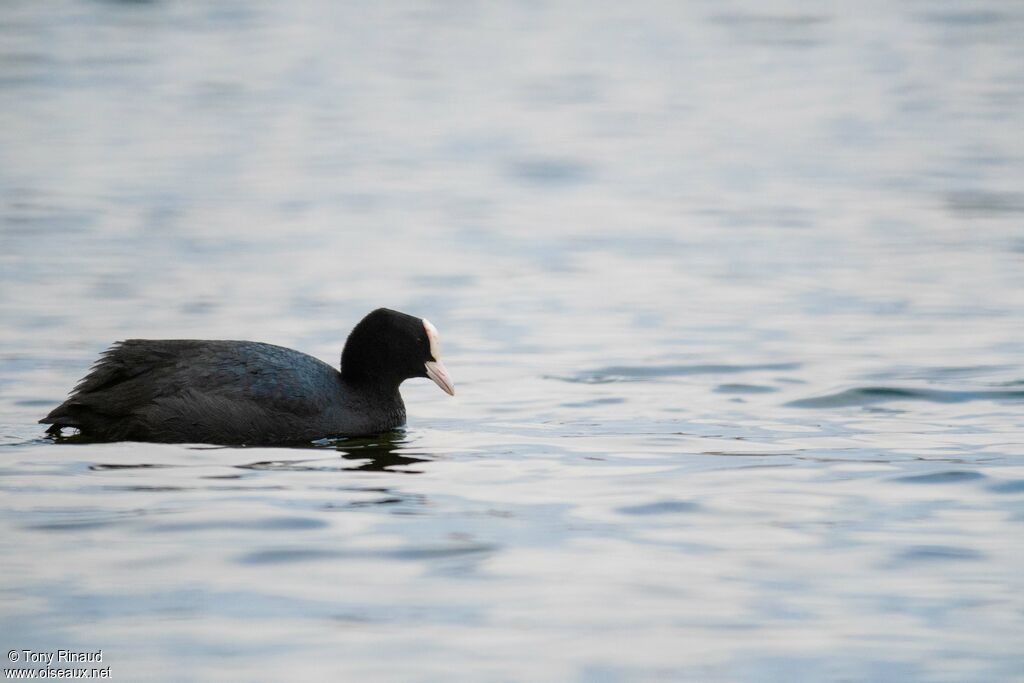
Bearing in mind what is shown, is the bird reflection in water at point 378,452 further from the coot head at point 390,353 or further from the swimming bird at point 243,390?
the coot head at point 390,353

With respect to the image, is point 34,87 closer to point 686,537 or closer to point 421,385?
point 421,385

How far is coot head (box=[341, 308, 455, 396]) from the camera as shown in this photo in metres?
9.78

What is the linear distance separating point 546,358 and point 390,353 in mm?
2443

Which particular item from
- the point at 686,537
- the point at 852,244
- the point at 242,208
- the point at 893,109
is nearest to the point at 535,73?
the point at 893,109

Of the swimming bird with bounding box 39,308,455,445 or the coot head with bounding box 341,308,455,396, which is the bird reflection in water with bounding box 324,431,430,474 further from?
the coot head with bounding box 341,308,455,396

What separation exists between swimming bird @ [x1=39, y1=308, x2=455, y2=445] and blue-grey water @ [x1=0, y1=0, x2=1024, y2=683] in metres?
0.20

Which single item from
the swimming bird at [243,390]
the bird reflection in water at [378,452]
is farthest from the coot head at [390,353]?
the bird reflection in water at [378,452]

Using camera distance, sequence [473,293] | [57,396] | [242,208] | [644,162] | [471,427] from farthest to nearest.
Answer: [644,162] → [242,208] → [473,293] → [57,396] → [471,427]

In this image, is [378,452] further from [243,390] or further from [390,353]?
[390,353]

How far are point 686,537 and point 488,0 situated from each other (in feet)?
93.1

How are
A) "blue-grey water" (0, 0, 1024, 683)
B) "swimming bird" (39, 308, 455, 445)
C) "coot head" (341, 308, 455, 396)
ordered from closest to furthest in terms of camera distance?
"blue-grey water" (0, 0, 1024, 683), "swimming bird" (39, 308, 455, 445), "coot head" (341, 308, 455, 396)

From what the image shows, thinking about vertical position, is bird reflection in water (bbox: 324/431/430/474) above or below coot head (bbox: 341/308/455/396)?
below

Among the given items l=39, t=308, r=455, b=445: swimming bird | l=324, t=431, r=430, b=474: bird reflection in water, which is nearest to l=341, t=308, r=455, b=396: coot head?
l=39, t=308, r=455, b=445: swimming bird

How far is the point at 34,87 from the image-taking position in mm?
23688
